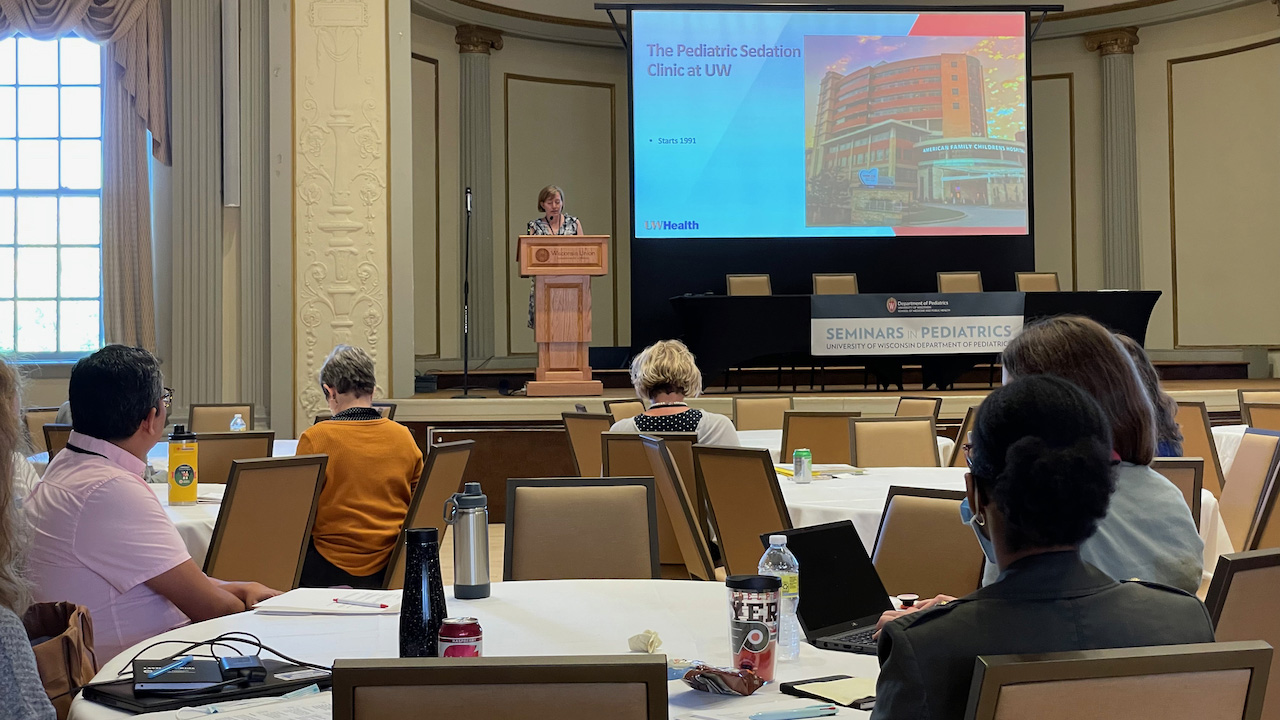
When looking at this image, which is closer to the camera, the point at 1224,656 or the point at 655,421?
the point at 1224,656

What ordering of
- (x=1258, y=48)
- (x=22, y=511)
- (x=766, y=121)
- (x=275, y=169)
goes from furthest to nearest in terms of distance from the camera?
(x=1258, y=48)
(x=766, y=121)
(x=275, y=169)
(x=22, y=511)

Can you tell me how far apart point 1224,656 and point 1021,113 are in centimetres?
933

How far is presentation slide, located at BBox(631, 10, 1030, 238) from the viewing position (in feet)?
31.1

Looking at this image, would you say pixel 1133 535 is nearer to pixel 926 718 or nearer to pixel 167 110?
pixel 926 718

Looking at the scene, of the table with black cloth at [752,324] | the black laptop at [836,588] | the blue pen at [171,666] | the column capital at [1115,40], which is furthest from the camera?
the column capital at [1115,40]

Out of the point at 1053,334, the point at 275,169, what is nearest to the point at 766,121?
the point at 275,169

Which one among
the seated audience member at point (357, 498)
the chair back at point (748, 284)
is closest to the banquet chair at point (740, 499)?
the seated audience member at point (357, 498)

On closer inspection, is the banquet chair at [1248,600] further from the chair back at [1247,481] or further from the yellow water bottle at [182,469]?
the yellow water bottle at [182,469]

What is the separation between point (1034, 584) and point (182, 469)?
9.46 ft

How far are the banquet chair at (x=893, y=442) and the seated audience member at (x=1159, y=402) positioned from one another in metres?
1.76

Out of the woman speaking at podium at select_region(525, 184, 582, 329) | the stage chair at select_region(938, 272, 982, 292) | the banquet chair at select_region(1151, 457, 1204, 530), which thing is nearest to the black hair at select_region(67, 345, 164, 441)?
the banquet chair at select_region(1151, 457, 1204, 530)

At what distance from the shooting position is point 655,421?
4277mm

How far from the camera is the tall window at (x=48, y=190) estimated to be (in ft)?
26.3

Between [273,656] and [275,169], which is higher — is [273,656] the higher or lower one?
the lower one
